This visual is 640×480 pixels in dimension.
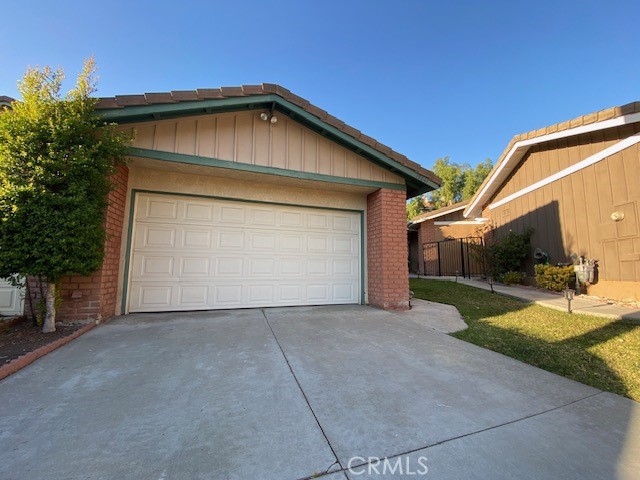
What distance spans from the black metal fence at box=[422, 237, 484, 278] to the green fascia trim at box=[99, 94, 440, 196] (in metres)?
7.08

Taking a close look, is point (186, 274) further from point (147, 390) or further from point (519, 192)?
point (519, 192)

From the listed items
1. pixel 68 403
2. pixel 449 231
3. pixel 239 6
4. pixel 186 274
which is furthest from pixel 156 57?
pixel 449 231

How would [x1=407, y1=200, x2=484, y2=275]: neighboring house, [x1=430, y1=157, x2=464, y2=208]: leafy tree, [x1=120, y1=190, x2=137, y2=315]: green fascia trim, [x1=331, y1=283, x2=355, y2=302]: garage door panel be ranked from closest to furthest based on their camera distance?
[x1=120, y1=190, x2=137, y2=315]: green fascia trim < [x1=331, y1=283, x2=355, y2=302]: garage door panel < [x1=407, y1=200, x2=484, y2=275]: neighboring house < [x1=430, y1=157, x2=464, y2=208]: leafy tree

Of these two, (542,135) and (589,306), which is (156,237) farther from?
(542,135)

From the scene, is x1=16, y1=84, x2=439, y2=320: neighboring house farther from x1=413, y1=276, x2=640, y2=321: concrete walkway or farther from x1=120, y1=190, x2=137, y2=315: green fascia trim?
x1=413, y1=276, x2=640, y2=321: concrete walkway

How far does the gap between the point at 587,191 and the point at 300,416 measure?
971 cm

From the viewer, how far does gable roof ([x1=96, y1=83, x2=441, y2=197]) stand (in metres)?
4.26

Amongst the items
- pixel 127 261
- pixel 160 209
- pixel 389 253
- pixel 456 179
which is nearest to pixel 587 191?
pixel 389 253

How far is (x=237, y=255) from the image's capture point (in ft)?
18.9

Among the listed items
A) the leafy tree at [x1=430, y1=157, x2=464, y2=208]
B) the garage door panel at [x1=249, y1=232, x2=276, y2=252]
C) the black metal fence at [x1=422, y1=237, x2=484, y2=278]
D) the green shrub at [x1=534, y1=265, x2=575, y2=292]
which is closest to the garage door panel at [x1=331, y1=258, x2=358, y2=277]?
the garage door panel at [x1=249, y1=232, x2=276, y2=252]

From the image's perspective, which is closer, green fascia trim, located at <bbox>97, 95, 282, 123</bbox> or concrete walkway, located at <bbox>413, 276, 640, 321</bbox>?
green fascia trim, located at <bbox>97, 95, 282, 123</bbox>

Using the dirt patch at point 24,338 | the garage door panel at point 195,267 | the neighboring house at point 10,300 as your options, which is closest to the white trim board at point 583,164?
the garage door panel at point 195,267

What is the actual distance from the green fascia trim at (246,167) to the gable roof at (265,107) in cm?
48

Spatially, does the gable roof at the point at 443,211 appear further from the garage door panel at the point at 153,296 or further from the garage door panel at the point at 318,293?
the garage door panel at the point at 153,296
